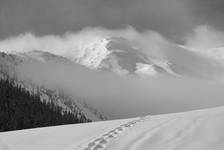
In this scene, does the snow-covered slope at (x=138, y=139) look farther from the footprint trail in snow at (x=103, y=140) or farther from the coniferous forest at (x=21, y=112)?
the coniferous forest at (x=21, y=112)

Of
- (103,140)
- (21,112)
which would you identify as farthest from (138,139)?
(21,112)

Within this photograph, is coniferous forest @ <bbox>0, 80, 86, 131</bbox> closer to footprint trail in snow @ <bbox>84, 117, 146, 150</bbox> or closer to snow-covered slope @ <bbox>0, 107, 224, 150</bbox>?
snow-covered slope @ <bbox>0, 107, 224, 150</bbox>

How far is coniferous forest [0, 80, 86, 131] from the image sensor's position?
10850cm

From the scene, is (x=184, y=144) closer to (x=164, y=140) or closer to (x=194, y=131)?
(x=164, y=140)

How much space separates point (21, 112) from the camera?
123 meters

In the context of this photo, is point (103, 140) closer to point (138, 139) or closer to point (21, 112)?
point (138, 139)

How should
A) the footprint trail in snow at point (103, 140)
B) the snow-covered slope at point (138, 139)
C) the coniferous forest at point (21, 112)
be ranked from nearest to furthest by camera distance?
1. the snow-covered slope at point (138, 139)
2. the footprint trail in snow at point (103, 140)
3. the coniferous forest at point (21, 112)

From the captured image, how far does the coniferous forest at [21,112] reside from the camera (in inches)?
4272

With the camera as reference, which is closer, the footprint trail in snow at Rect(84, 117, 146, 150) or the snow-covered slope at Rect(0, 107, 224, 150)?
the snow-covered slope at Rect(0, 107, 224, 150)

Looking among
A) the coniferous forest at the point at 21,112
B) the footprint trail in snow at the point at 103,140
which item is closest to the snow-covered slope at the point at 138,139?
the footprint trail in snow at the point at 103,140

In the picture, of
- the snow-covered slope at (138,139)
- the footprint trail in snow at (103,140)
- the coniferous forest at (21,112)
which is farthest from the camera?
the coniferous forest at (21,112)

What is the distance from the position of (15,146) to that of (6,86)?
140 metres

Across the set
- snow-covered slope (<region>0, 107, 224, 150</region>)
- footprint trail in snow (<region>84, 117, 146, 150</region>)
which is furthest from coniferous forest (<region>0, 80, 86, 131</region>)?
footprint trail in snow (<region>84, 117, 146, 150</region>)

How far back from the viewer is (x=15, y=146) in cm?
1336
